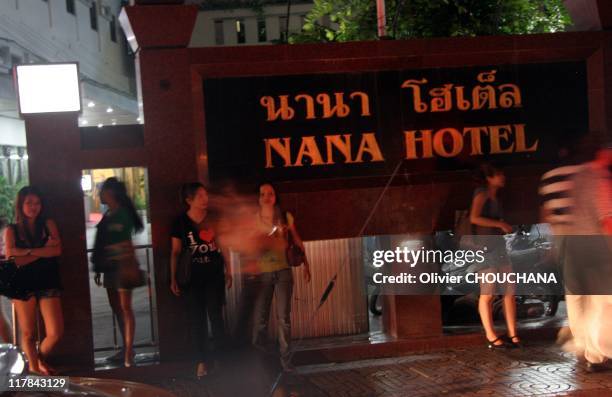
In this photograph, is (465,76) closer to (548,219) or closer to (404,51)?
(404,51)

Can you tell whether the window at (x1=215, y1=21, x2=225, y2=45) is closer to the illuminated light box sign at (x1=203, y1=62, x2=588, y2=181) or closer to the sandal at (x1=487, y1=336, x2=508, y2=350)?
the illuminated light box sign at (x1=203, y1=62, x2=588, y2=181)

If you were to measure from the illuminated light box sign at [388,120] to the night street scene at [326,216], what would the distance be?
0.07 ft

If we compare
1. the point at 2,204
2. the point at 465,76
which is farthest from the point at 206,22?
the point at 465,76

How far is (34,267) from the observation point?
253 inches

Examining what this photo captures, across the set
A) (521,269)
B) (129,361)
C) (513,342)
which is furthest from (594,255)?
(129,361)

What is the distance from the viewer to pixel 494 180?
6945 millimetres

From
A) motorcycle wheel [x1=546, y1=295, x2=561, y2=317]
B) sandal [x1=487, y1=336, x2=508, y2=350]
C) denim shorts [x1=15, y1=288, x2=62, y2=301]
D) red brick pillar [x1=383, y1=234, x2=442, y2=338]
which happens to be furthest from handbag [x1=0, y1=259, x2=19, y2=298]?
motorcycle wheel [x1=546, y1=295, x2=561, y2=317]

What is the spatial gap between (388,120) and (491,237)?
1.57 metres

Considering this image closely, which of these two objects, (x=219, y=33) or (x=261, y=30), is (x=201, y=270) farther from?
(x=219, y=33)

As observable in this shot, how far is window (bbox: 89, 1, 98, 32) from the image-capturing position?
30692 mm

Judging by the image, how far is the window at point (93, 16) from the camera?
3069cm

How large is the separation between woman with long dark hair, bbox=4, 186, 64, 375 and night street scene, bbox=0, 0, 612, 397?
0.02m

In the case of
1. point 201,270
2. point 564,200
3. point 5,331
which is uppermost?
point 564,200

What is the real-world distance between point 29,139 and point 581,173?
474 centimetres
